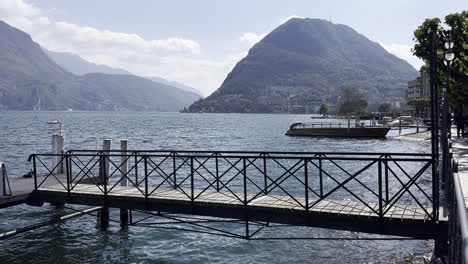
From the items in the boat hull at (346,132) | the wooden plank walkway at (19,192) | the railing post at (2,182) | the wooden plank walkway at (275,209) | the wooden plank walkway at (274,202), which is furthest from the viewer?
the boat hull at (346,132)

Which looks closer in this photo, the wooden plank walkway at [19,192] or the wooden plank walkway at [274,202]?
the wooden plank walkway at [274,202]

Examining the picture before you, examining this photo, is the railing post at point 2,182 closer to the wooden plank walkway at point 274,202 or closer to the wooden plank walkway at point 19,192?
the wooden plank walkway at point 19,192

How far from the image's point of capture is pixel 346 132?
6588 centimetres

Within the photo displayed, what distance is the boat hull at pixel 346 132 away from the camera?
61969 mm

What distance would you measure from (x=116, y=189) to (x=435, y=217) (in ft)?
30.2

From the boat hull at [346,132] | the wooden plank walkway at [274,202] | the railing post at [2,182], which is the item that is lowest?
the boat hull at [346,132]

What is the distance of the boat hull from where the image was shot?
61969 millimetres

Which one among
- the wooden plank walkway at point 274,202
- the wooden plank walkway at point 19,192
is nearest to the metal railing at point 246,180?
the wooden plank walkway at point 274,202

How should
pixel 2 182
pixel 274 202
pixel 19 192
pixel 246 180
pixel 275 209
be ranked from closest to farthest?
1. pixel 275 209
2. pixel 274 202
3. pixel 2 182
4. pixel 19 192
5. pixel 246 180

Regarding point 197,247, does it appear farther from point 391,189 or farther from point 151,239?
point 391,189

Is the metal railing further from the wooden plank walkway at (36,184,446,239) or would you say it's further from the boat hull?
the boat hull

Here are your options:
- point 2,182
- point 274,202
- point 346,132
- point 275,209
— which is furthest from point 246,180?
point 346,132

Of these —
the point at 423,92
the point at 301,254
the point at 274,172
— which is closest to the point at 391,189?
the point at 274,172

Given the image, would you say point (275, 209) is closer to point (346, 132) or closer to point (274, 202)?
point (274, 202)
